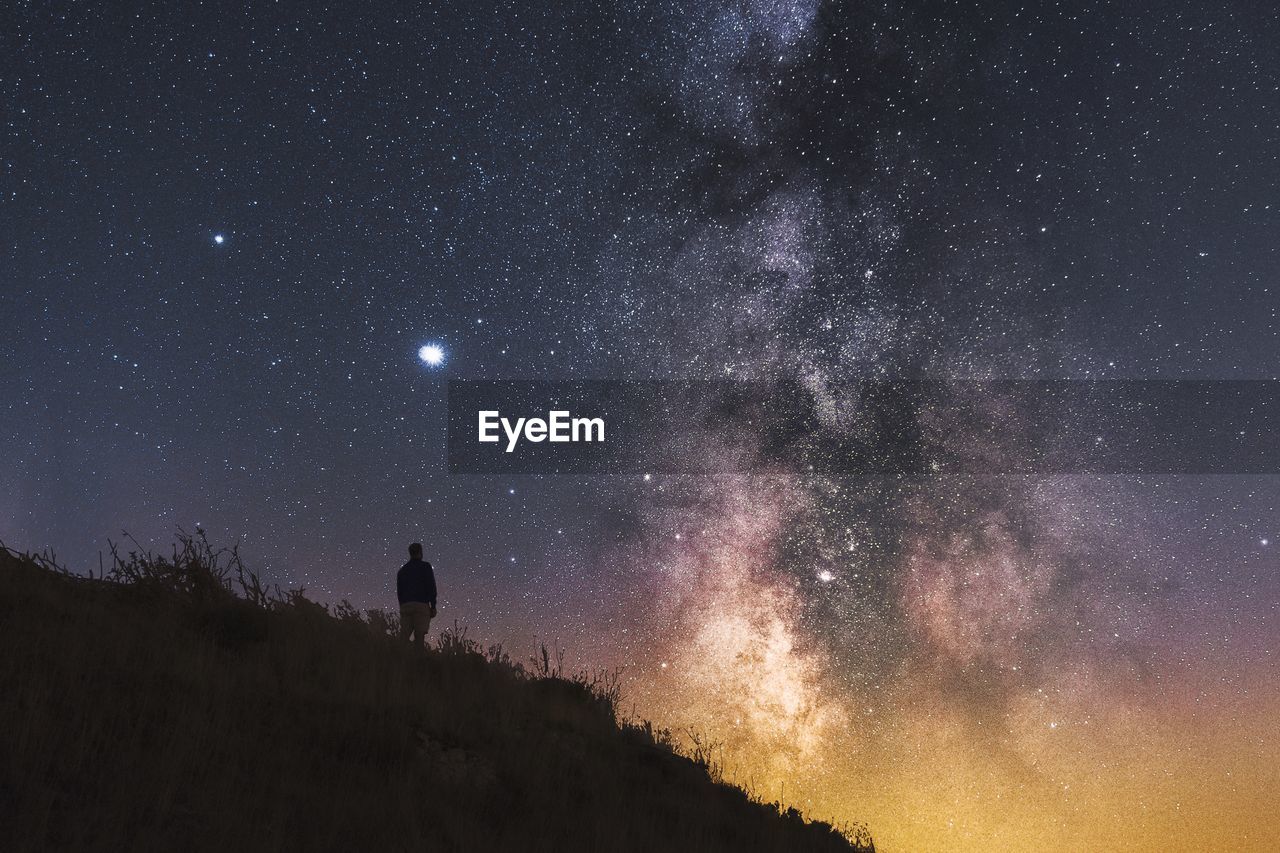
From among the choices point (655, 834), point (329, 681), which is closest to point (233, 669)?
point (329, 681)

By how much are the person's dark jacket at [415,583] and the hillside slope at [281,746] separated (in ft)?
5.96

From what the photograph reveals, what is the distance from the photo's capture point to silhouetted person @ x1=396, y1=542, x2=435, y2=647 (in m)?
9.27

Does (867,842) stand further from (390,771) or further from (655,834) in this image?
(390,771)

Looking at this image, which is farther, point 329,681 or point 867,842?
point 867,842

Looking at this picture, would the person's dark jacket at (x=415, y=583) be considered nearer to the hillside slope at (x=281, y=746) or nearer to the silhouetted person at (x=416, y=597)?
the silhouetted person at (x=416, y=597)

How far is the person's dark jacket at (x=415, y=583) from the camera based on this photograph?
30.5 feet

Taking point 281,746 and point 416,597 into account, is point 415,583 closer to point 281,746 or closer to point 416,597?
point 416,597

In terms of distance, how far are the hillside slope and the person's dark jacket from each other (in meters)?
1.82

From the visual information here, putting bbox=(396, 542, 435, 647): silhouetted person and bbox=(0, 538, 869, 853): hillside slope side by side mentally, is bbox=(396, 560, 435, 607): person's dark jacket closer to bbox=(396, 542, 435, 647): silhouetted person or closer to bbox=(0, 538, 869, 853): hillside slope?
bbox=(396, 542, 435, 647): silhouetted person

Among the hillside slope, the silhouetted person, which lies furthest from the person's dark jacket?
the hillside slope

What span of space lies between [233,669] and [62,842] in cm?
206

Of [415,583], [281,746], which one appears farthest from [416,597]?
[281,746]

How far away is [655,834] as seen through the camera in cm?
495

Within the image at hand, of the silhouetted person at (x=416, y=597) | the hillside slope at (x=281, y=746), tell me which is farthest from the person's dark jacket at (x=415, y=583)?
the hillside slope at (x=281, y=746)
